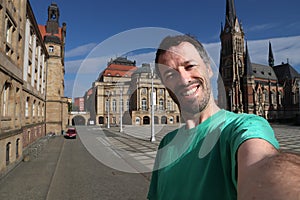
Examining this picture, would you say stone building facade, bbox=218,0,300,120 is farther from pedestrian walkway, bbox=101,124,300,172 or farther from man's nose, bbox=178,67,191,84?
man's nose, bbox=178,67,191,84

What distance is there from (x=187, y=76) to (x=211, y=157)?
0.54 metres

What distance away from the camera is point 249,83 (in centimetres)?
6788

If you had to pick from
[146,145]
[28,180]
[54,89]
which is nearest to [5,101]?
[28,180]

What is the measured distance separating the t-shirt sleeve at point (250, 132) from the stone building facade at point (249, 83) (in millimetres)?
68552

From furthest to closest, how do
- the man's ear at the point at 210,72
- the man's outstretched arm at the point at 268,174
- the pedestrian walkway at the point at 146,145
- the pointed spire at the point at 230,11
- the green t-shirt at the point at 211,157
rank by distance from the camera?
the pointed spire at the point at 230,11 → the pedestrian walkway at the point at 146,145 → the man's ear at the point at 210,72 → the green t-shirt at the point at 211,157 → the man's outstretched arm at the point at 268,174

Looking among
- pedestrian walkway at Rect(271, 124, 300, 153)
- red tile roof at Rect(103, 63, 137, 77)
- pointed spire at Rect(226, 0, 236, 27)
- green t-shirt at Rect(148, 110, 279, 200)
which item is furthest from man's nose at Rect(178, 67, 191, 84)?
pointed spire at Rect(226, 0, 236, 27)

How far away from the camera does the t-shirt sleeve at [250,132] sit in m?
0.79

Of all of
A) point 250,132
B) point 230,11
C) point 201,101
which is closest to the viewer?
point 250,132

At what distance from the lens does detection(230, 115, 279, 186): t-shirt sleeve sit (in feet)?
2.58

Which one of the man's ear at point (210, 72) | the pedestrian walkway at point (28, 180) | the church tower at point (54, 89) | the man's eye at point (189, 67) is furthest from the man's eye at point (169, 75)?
the church tower at point (54, 89)

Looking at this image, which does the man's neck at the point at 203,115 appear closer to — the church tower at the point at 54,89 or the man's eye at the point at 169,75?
the man's eye at the point at 169,75

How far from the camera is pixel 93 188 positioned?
23.9 ft

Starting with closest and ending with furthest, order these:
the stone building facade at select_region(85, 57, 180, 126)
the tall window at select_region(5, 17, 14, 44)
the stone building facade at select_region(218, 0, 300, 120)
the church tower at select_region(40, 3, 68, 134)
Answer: the stone building facade at select_region(85, 57, 180, 126) → the tall window at select_region(5, 17, 14, 44) → the church tower at select_region(40, 3, 68, 134) → the stone building facade at select_region(218, 0, 300, 120)

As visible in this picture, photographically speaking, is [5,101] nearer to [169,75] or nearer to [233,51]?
[169,75]
